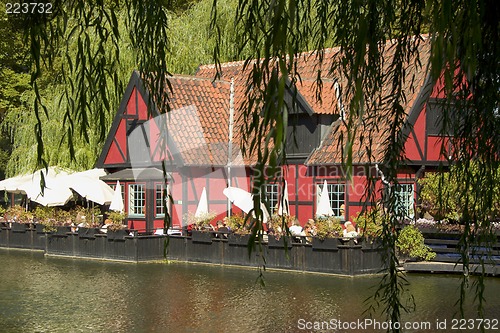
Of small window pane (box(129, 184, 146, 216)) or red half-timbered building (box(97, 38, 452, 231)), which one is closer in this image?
red half-timbered building (box(97, 38, 452, 231))

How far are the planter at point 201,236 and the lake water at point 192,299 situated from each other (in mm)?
676

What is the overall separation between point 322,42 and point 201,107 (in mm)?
24461

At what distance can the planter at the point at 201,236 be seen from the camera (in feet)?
76.2

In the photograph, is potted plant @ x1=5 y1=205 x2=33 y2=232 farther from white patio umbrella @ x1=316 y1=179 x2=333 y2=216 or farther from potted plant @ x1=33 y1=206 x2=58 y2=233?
white patio umbrella @ x1=316 y1=179 x2=333 y2=216

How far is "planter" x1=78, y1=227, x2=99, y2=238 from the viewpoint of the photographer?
25.3m

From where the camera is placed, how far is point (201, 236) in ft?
76.8

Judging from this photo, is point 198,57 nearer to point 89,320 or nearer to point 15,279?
point 15,279

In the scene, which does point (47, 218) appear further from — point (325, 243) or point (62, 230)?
point (325, 243)

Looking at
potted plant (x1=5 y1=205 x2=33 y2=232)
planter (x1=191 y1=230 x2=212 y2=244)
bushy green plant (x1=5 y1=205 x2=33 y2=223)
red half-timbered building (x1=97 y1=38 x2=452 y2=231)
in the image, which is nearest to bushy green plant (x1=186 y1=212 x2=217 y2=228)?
red half-timbered building (x1=97 y1=38 x2=452 y2=231)

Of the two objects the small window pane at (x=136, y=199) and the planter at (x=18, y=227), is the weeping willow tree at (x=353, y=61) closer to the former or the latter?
the small window pane at (x=136, y=199)

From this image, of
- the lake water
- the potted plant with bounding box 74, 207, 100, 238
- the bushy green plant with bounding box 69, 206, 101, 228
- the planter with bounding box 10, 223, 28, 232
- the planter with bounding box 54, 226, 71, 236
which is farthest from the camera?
the planter with bounding box 10, 223, 28, 232

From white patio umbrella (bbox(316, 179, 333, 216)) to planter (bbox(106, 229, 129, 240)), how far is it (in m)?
5.46

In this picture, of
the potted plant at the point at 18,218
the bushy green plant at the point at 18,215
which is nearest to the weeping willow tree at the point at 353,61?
the potted plant at the point at 18,218

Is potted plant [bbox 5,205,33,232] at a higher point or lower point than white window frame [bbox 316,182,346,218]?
lower
